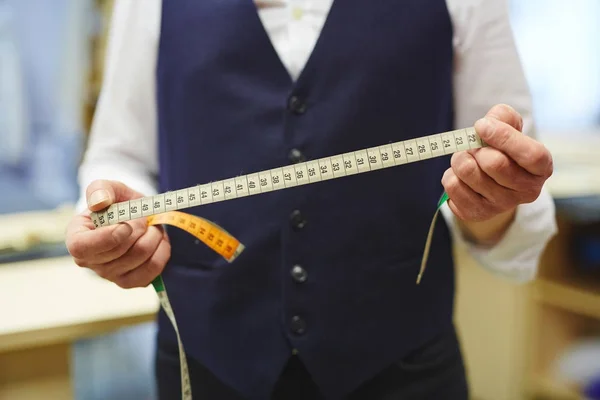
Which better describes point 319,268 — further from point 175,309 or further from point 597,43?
point 597,43

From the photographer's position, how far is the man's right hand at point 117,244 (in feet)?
1.99

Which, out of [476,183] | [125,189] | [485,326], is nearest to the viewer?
[476,183]

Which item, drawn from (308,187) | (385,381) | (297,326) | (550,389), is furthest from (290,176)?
(550,389)

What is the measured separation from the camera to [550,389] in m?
1.74

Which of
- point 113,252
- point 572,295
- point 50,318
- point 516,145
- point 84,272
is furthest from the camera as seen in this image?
point 572,295

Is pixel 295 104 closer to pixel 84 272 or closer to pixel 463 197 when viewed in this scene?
pixel 463 197

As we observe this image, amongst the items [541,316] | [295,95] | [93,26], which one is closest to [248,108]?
[295,95]

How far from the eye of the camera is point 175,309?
78 centimetres

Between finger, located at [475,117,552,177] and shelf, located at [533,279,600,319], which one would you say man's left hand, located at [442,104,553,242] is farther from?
shelf, located at [533,279,600,319]

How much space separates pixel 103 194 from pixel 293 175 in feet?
0.66

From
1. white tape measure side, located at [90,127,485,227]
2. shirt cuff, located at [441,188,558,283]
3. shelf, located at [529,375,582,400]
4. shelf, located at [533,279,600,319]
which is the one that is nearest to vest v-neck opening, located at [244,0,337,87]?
white tape measure side, located at [90,127,485,227]

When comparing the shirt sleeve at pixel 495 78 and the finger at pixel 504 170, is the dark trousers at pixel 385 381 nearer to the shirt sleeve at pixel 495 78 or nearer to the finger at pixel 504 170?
the shirt sleeve at pixel 495 78

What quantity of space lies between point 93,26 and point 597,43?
197 centimetres

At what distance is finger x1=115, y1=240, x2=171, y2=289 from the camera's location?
68 centimetres
